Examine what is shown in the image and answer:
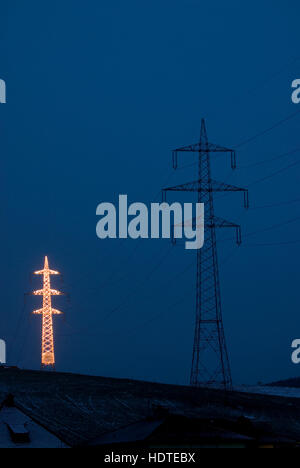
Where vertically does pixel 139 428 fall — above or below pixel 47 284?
below

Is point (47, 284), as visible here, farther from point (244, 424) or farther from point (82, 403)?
point (244, 424)

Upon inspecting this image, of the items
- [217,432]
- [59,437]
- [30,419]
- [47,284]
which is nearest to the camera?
[217,432]

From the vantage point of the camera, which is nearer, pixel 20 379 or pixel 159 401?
pixel 159 401

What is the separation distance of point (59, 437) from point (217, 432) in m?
8.02

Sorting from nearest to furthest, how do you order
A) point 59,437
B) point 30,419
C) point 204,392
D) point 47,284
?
1. point 59,437
2. point 30,419
3. point 204,392
4. point 47,284

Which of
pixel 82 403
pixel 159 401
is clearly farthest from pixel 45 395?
pixel 159 401

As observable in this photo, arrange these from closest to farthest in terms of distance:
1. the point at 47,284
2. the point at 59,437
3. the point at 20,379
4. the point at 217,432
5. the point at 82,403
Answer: the point at 217,432, the point at 59,437, the point at 82,403, the point at 20,379, the point at 47,284

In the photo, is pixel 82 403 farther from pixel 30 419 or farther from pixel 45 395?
pixel 30 419

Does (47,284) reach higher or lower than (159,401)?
higher

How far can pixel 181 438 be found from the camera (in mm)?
34469

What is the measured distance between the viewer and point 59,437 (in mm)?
38594

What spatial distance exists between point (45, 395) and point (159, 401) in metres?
8.42
